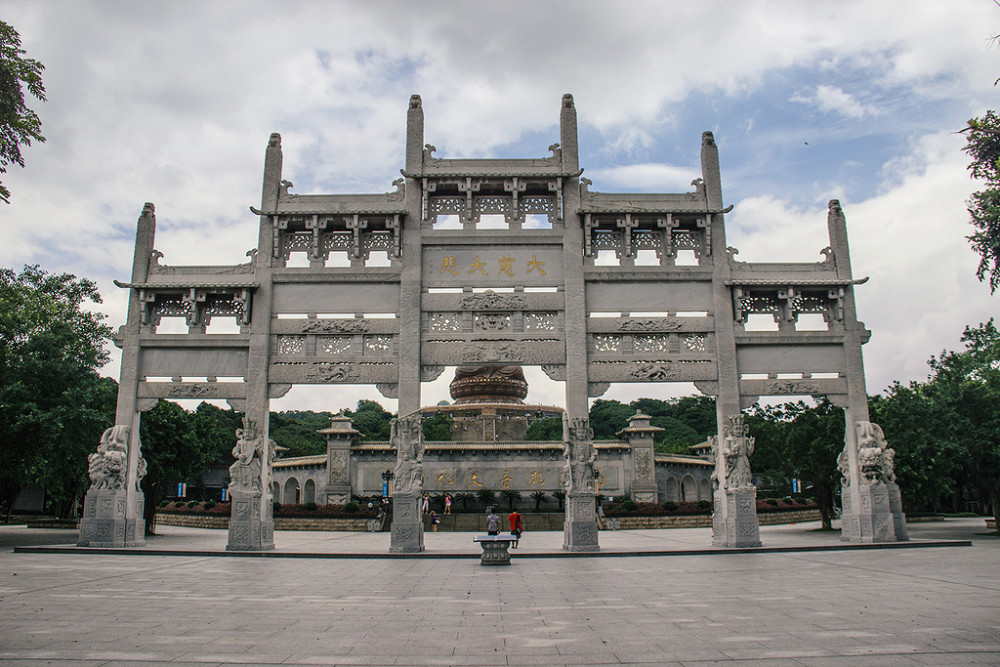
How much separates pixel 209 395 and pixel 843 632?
14538 millimetres

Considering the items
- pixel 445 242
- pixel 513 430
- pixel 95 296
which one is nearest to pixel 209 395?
pixel 445 242

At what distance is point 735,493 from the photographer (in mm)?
16172

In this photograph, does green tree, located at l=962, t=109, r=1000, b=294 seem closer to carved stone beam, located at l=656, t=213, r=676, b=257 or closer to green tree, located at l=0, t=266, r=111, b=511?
carved stone beam, located at l=656, t=213, r=676, b=257

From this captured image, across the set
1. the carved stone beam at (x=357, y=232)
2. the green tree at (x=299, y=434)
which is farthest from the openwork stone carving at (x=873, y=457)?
the green tree at (x=299, y=434)

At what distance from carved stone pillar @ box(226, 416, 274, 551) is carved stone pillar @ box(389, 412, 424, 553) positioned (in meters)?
3.09

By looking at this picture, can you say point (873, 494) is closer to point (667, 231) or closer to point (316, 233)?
point (667, 231)

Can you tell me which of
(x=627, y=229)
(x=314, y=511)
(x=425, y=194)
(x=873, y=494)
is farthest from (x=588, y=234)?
(x=314, y=511)

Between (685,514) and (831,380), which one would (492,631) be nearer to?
(831,380)

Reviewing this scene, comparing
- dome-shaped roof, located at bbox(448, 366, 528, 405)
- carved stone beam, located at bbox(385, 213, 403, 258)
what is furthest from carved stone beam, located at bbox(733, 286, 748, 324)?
dome-shaped roof, located at bbox(448, 366, 528, 405)

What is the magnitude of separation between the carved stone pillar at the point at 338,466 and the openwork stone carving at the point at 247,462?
65.3 ft

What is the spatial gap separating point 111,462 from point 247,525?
11.6 feet

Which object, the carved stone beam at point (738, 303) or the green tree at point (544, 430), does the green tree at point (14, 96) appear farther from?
the green tree at point (544, 430)

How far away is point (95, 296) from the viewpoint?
2342 cm

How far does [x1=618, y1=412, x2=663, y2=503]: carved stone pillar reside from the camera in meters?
36.1
